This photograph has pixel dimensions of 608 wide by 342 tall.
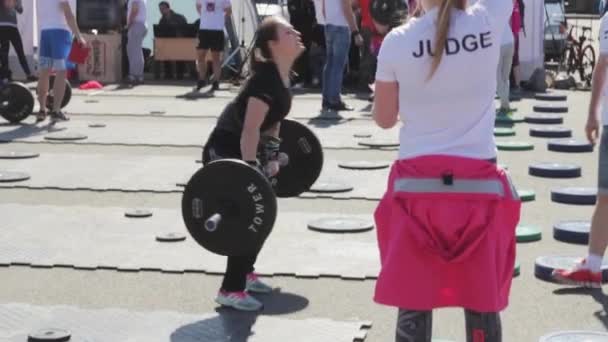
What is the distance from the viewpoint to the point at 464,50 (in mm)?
3627

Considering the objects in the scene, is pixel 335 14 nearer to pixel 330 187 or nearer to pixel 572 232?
pixel 330 187

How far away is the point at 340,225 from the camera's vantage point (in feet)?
24.7

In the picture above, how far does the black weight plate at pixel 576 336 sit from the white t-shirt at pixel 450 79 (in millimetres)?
1577

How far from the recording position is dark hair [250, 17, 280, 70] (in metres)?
5.74

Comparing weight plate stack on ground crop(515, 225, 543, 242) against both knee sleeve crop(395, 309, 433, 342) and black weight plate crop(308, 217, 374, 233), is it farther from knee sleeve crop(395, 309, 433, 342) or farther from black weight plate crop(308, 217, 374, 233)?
knee sleeve crop(395, 309, 433, 342)

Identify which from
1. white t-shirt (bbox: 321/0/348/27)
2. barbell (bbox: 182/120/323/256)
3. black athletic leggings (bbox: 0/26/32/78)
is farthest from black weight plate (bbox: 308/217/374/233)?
black athletic leggings (bbox: 0/26/32/78)

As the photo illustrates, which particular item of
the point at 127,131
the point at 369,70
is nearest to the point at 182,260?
the point at 127,131

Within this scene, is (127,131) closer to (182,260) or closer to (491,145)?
(182,260)

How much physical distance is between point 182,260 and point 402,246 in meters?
3.21

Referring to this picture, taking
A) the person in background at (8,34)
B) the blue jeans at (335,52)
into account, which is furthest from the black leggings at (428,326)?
the person in background at (8,34)

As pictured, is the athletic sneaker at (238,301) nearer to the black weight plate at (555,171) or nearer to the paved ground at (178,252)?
the paved ground at (178,252)

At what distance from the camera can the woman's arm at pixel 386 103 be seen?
3.66m

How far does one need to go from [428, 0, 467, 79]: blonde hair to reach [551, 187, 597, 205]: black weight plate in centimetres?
509

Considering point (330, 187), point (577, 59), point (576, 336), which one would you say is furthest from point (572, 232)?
point (577, 59)
